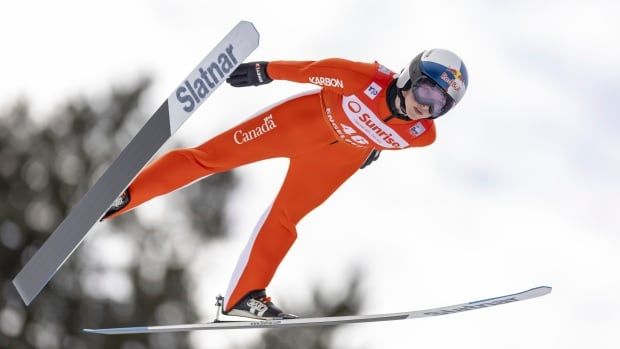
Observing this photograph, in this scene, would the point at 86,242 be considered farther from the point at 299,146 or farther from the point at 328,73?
the point at 328,73

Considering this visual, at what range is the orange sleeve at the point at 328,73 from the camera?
260 inches

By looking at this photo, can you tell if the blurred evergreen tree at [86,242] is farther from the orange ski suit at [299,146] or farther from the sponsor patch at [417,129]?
the sponsor patch at [417,129]

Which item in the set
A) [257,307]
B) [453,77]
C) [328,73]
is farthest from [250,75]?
[257,307]

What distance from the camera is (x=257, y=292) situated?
7.18 m

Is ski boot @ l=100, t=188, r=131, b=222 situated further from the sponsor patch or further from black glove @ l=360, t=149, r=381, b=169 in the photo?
the sponsor patch

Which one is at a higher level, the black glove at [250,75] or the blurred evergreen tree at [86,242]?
the blurred evergreen tree at [86,242]

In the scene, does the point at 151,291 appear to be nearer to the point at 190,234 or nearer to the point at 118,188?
the point at 190,234

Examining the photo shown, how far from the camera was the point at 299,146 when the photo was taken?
23.0ft

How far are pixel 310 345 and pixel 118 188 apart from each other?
20675 mm

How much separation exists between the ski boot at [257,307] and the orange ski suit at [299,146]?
0.04 m

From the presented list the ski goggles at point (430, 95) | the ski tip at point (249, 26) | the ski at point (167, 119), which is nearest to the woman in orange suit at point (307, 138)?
the ski goggles at point (430, 95)

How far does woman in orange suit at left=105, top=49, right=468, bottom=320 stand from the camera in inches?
260

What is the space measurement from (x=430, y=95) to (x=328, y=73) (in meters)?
0.60

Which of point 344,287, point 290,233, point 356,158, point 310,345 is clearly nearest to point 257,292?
point 290,233
